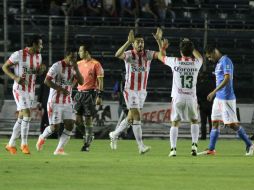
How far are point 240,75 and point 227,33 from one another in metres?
1.40

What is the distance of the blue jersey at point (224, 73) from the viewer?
18.9 m

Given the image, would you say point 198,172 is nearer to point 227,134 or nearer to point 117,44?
point 227,134

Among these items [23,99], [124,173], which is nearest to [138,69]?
[23,99]

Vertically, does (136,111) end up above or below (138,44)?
below

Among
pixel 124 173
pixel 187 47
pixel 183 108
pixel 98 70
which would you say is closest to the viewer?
pixel 124 173

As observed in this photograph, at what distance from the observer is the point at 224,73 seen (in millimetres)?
18844

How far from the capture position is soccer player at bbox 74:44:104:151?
21078 millimetres

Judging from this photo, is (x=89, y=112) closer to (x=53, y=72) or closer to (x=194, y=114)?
(x=53, y=72)

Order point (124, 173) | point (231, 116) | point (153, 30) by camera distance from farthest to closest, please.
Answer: point (153, 30) < point (231, 116) < point (124, 173)

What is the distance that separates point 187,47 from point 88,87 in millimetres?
4154

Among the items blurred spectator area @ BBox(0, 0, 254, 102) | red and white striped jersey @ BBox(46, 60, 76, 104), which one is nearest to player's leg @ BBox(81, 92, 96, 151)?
red and white striped jersey @ BBox(46, 60, 76, 104)

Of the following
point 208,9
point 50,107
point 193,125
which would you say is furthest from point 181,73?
point 208,9

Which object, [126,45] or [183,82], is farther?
[126,45]

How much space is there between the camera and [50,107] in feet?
60.7
